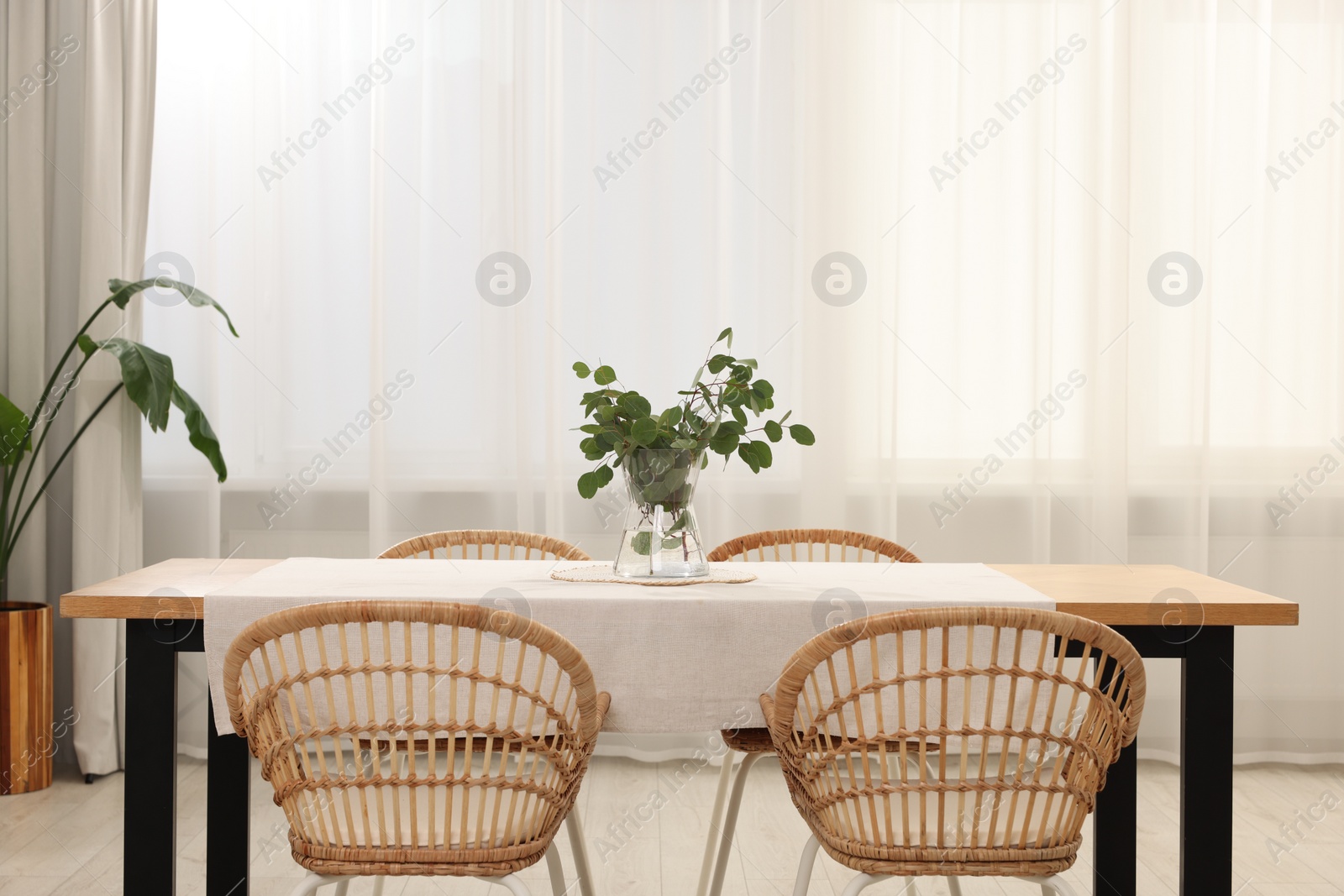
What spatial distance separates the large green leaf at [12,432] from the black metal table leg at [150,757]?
151 centimetres

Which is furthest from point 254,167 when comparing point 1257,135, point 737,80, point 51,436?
point 1257,135

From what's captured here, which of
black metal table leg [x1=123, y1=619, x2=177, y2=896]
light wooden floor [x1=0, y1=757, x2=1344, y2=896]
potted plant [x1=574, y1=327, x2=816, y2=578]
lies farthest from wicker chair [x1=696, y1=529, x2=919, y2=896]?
black metal table leg [x1=123, y1=619, x2=177, y2=896]

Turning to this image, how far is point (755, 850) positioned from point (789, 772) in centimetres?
120

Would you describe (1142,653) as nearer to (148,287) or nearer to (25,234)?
(148,287)

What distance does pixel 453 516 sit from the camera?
319cm

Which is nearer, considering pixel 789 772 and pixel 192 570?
pixel 789 772

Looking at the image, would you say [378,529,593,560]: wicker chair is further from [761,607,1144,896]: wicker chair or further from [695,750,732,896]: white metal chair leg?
[761,607,1144,896]: wicker chair

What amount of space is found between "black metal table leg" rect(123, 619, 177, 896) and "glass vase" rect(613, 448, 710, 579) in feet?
2.26

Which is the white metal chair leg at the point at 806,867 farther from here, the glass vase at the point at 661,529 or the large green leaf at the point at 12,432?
the large green leaf at the point at 12,432

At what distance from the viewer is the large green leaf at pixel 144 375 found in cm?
271

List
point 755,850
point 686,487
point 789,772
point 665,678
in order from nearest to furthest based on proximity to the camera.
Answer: point 789,772 < point 665,678 < point 686,487 < point 755,850

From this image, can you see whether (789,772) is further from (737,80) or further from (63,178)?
(63,178)

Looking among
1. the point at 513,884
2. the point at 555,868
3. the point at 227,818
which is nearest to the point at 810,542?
the point at 555,868

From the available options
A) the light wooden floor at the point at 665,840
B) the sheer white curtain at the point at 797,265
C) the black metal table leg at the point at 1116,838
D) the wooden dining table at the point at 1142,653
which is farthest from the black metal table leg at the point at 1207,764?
the sheer white curtain at the point at 797,265
